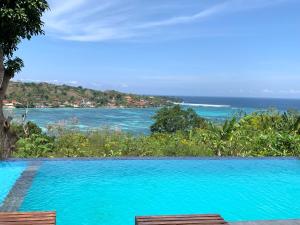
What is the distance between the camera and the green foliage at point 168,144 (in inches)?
461

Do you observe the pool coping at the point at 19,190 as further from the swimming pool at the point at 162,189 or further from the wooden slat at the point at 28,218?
the wooden slat at the point at 28,218

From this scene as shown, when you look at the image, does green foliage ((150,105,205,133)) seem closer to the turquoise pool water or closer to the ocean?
the ocean

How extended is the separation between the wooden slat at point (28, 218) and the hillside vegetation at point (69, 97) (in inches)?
1920

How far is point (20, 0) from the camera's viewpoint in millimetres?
9156

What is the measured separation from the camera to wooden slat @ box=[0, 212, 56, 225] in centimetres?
443

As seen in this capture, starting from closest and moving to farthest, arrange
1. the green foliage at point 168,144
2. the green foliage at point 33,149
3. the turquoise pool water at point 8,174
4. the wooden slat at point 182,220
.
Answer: the wooden slat at point 182,220
the turquoise pool water at point 8,174
the green foliage at point 33,149
the green foliage at point 168,144

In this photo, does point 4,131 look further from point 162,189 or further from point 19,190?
point 162,189

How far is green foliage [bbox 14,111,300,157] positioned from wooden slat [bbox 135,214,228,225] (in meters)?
6.79

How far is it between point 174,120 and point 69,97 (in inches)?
2358

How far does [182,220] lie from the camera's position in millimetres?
4781

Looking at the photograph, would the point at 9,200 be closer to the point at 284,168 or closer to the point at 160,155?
the point at 160,155

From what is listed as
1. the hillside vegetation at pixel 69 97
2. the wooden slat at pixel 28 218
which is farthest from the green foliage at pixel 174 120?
the hillside vegetation at pixel 69 97

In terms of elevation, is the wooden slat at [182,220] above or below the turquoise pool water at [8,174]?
above

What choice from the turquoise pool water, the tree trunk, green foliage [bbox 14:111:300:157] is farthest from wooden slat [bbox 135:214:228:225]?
green foliage [bbox 14:111:300:157]
